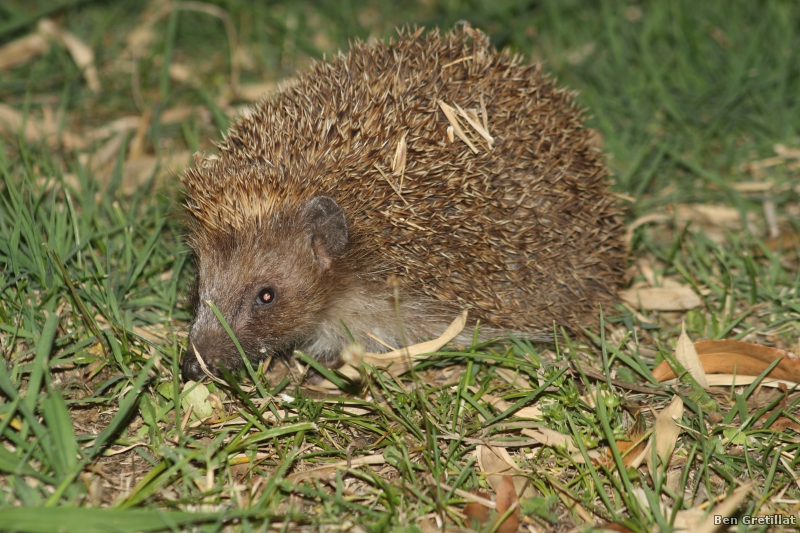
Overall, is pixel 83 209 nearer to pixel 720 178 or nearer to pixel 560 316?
pixel 560 316

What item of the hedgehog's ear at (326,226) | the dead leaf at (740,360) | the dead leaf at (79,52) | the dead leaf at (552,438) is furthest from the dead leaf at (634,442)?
the dead leaf at (79,52)

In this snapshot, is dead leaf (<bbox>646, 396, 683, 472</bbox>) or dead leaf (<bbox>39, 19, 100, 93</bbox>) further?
dead leaf (<bbox>39, 19, 100, 93</bbox>)

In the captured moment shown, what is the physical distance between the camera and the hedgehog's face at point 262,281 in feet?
13.2

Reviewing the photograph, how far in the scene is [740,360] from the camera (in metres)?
4.21

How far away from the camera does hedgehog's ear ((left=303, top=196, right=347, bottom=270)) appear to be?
13.1ft

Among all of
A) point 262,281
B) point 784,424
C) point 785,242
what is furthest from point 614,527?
point 785,242

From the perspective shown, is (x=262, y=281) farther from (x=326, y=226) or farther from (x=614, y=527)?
(x=614, y=527)

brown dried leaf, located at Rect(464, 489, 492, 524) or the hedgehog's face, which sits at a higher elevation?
the hedgehog's face

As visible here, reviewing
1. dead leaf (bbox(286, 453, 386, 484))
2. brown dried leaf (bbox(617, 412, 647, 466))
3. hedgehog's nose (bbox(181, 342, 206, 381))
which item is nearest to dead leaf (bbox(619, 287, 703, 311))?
brown dried leaf (bbox(617, 412, 647, 466))

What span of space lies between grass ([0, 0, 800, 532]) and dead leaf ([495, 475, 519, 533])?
83 mm

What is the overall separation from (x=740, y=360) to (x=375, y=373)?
79.0 inches

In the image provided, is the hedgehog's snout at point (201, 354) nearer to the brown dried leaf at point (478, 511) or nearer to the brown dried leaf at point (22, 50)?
the brown dried leaf at point (478, 511)

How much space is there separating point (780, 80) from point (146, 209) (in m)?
5.05

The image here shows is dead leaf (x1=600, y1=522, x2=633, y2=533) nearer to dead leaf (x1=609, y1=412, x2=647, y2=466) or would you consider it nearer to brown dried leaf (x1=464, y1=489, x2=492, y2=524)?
dead leaf (x1=609, y1=412, x2=647, y2=466)
